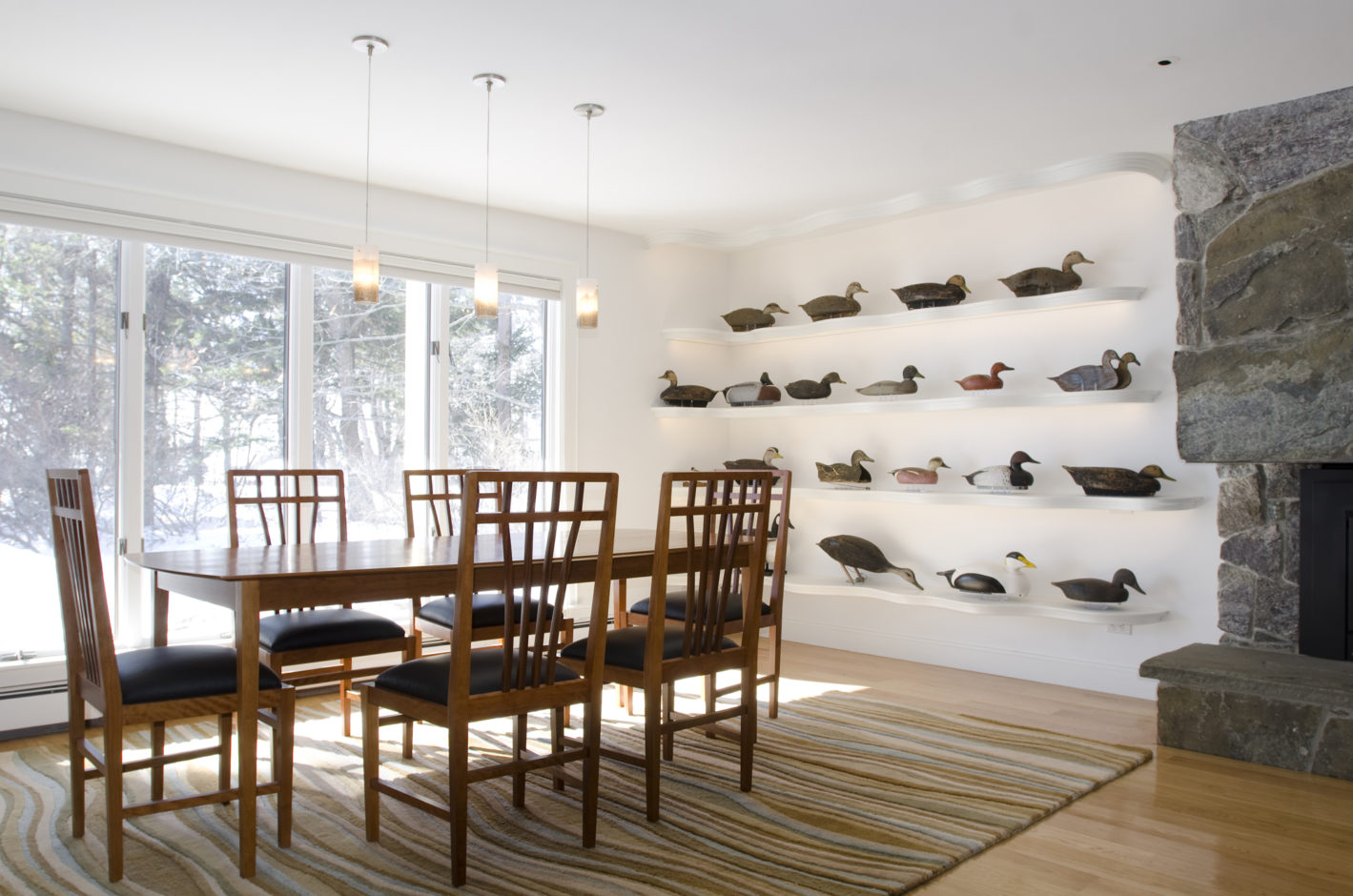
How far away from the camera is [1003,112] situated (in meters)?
3.81

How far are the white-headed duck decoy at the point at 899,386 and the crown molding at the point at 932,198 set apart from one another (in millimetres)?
818

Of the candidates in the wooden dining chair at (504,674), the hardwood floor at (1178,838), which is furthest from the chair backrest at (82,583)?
the hardwood floor at (1178,838)

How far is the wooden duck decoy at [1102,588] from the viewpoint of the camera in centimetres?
439

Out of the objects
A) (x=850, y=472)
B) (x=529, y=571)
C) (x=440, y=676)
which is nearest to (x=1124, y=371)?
(x=850, y=472)

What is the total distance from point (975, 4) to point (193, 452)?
3.53 metres

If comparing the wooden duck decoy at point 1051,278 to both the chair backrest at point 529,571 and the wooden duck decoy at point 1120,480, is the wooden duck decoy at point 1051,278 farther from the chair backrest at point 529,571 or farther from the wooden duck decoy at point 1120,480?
the chair backrest at point 529,571

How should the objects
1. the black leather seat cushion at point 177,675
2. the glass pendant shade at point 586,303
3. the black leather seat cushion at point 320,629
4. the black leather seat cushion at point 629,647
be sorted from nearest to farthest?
the black leather seat cushion at point 177,675, the black leather seat cushion at point 629,647, the black leather seat cushion at point 320,629, the glass pendant shade at point 586,303

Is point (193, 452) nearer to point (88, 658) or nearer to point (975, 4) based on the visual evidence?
point (88, 658)

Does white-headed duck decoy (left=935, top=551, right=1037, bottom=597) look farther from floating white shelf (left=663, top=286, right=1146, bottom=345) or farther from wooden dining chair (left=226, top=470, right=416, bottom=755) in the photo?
wooden dining chair (left=226, top=470, right=416, bottom=755)

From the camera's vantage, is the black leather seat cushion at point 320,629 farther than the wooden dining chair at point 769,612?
No

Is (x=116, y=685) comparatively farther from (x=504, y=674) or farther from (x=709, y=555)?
(x=709, y=555)

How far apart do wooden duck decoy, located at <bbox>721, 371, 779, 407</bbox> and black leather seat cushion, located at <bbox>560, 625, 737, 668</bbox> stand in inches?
111

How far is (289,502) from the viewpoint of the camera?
3.92 m

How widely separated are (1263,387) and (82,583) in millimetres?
3840
